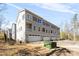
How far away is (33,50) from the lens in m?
3.67

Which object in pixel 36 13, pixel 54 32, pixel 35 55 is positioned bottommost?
pixel 35 55

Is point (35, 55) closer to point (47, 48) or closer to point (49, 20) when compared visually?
point (47, 48)

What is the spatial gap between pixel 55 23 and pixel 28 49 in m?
0.46

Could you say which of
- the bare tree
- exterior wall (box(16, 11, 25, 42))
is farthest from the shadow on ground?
→ the bare tree

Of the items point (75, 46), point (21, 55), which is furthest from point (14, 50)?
point (75, 46)

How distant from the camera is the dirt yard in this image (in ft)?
12.0

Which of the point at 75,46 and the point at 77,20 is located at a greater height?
the point at 77,20

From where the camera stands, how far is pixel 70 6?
3.64m

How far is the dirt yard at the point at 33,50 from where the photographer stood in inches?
144

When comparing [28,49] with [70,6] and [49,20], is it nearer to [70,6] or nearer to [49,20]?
[49,20]

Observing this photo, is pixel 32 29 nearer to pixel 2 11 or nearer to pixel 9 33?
pixel 9 33

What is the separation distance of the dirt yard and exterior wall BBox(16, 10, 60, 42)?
0.10 m

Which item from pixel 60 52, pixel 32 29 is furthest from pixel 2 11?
pixel 60 52

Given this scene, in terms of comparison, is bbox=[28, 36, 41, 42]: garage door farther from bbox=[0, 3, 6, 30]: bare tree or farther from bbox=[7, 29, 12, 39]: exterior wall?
bbox=[0, 3, 6, 30]: bare tree
